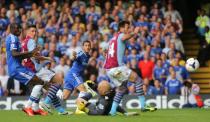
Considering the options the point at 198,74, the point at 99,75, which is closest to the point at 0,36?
the point at 99,75

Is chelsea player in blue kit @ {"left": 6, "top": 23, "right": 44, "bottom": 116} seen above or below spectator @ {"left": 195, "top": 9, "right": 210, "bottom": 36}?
below

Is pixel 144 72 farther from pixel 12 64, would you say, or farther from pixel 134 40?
pixel 12 64

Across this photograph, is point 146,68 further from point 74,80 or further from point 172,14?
point 74,80

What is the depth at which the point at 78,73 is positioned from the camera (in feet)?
55.5

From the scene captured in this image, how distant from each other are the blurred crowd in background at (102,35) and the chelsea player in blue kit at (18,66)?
587cm

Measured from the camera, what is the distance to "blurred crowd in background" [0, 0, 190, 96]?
2267 cm

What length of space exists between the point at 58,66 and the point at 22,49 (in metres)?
7.04

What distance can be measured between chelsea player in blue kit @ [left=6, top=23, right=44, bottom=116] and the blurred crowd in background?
5873 mm

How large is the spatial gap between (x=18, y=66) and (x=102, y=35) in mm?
8897

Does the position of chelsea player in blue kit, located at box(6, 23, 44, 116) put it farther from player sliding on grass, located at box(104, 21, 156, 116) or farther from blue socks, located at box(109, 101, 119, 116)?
player sliding on grass, located at box(104, 21, 156, 116)

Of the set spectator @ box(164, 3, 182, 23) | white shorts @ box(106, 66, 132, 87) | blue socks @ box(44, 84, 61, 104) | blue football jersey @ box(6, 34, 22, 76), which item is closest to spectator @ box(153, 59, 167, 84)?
spectator @ box(164, 3, 182, 23)

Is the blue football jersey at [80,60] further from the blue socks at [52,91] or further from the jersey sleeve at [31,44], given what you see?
the jersey sleeve at [31,44]

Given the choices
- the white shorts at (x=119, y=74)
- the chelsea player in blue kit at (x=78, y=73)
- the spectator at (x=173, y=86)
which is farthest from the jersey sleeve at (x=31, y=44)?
the spectator at (x=173, y=86)

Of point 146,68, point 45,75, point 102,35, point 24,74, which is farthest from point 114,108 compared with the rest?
point 102,35
